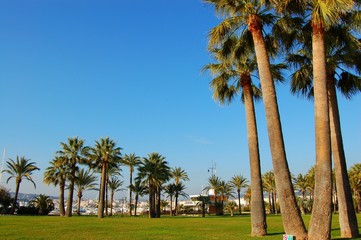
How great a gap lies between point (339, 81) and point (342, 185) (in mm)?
5812

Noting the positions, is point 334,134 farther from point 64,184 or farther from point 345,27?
point 64,184

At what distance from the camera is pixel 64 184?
6681cm

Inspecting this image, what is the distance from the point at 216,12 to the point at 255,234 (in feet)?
41.2

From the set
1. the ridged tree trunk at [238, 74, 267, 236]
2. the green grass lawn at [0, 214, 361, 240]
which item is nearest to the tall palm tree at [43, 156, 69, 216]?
the green grass lawn at [0, 214, 361, 240]

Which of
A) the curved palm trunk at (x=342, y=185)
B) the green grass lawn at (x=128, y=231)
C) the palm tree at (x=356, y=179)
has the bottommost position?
the green grass lawn at (x=128, y=231)

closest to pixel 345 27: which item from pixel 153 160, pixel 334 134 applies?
pixel 334 134

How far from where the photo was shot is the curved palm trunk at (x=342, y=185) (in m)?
17.6

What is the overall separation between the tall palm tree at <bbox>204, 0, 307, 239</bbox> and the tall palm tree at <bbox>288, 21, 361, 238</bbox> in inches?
114

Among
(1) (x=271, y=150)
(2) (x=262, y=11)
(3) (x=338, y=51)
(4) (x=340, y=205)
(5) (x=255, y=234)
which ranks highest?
(2) (x=262, y=11)

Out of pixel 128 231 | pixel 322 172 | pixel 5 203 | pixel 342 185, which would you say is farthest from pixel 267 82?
pixel 5 203

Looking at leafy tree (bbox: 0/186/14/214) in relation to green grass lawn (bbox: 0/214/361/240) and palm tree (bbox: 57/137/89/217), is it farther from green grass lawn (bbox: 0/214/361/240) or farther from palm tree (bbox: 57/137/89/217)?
green grass lawn (bbox: 0/214/361/240)

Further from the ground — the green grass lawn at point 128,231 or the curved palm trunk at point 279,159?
the curved palm trunk at point 279,159

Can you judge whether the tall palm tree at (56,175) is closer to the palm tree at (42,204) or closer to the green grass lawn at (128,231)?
the palm tree at (42,204)

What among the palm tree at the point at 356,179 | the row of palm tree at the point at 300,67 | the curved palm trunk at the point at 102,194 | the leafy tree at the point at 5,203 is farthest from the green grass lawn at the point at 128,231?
the palm tree at the point at 356,179
